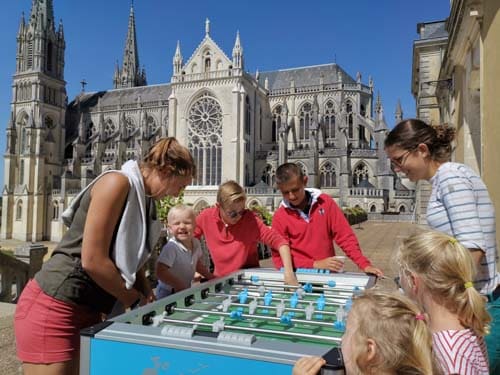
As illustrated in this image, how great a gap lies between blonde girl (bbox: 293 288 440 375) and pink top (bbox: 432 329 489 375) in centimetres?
21

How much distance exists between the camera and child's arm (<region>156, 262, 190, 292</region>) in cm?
300

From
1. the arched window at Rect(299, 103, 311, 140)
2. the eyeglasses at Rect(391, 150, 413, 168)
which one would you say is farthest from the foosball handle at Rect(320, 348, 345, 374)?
the arched window at Rect(299, 103, 311, 140)

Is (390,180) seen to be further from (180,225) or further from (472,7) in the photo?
(180,225)

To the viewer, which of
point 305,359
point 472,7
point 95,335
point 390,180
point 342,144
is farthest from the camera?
point 342,144

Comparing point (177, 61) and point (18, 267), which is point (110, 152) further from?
point (18, 267)

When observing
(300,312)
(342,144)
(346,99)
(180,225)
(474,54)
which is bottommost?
Answer: (300,312)

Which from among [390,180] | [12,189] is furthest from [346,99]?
[12,189]

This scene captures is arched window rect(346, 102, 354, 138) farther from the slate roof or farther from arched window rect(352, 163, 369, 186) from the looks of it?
the slate roof

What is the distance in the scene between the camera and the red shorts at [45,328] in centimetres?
190

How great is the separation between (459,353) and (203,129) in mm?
36832

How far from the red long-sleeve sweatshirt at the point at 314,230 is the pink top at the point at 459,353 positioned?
6.61 feet

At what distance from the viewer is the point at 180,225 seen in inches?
127

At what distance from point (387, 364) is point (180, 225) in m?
2.19

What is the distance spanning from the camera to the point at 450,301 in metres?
1.65
